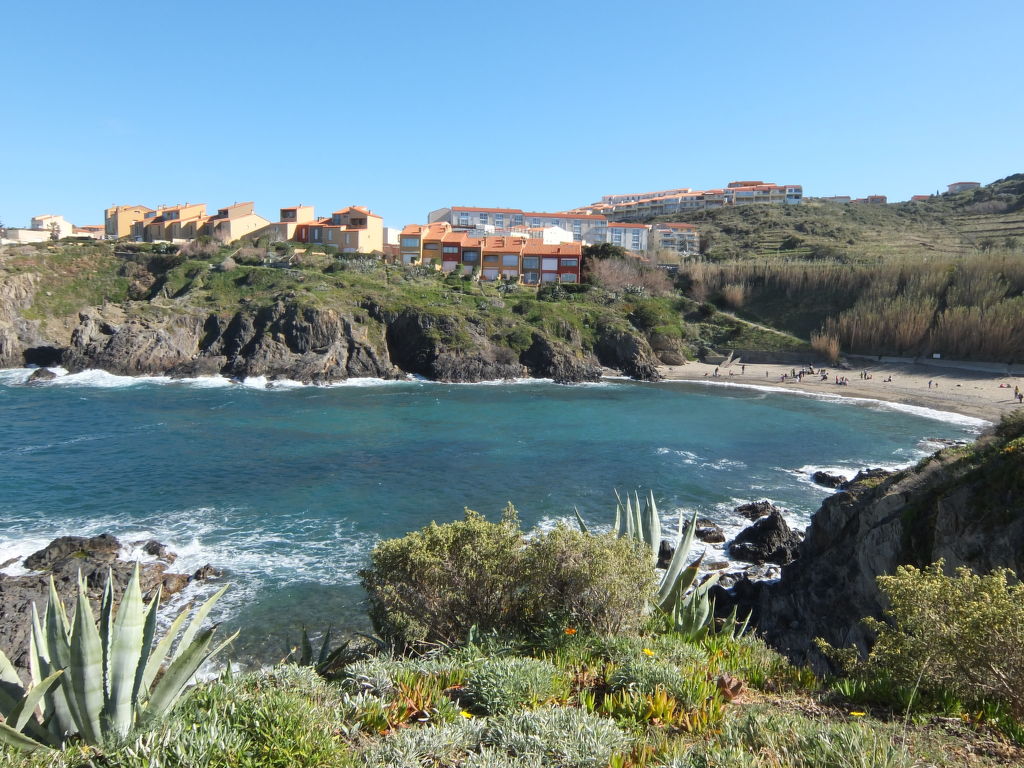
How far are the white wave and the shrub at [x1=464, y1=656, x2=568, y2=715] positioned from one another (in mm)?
44190

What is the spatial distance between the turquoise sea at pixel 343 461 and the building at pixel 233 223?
34.0 meters

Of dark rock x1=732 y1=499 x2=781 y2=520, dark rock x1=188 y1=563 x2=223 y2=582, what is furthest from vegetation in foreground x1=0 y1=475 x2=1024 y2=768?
dark rock x1=732 y1=499 x2=781 y2=520

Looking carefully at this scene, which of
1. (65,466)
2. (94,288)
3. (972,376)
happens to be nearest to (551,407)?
(65,466)

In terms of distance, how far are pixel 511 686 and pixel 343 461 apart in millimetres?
26160

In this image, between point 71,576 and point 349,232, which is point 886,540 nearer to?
point 71,576

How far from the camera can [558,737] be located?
533 cm

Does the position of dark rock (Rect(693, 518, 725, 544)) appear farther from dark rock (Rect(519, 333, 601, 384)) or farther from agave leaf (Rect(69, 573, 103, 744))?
dark rock (Rect(519, 333, 601, 384))

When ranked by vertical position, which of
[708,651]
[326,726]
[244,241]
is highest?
[244,241]

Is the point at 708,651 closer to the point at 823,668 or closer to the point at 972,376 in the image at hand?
the point at 823,668

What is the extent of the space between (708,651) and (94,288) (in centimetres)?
7507

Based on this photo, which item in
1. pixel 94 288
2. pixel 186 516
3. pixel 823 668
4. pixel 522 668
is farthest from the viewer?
pixel 94 288

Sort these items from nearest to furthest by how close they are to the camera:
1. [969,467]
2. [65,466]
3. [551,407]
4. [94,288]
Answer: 1. [969,467]
2. [65,466]
3. [551,407]
4. [94,288]

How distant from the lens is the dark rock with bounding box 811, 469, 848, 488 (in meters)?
28.9

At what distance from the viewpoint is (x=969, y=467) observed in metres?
14.2
